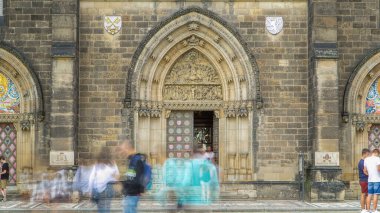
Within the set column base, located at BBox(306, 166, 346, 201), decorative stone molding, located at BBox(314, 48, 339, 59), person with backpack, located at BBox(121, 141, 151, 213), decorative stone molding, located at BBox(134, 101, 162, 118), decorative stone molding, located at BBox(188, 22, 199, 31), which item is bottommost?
column base, located at BBox(306, 166, 346, 201)

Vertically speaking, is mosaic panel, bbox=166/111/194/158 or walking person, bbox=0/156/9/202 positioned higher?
mosaic panel, bbox=166/111/194/158

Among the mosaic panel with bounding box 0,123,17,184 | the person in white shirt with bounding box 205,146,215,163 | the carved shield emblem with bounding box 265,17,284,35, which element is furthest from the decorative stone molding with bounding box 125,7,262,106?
the mosaic panel with bounding box 0,123,17,184

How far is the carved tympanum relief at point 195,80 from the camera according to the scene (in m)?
25.2

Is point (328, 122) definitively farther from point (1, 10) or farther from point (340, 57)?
point (1, 10)

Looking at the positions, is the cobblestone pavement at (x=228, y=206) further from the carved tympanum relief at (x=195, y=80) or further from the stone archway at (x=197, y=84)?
the carved tympanum relief at (x=195, y=80)

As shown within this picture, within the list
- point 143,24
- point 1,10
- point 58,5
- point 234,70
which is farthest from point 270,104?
point 1,10

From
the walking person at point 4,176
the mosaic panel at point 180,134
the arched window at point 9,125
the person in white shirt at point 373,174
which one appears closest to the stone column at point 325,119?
the person in white shirt at point 373,174

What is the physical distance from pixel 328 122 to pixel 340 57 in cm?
266

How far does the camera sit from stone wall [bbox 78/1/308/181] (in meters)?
24.2

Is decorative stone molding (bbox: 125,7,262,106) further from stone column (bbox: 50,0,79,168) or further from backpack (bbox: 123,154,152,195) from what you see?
backpack (bbox: 123,154,152,195)

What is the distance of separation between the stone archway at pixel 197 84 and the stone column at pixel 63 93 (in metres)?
2.03

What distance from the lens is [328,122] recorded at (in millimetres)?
23328

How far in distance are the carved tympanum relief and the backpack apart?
33.6 ft

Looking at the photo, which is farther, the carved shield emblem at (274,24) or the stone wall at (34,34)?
the carved shield emblem at (274,24)
